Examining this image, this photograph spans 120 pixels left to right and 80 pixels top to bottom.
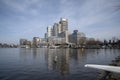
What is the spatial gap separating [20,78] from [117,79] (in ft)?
45.7

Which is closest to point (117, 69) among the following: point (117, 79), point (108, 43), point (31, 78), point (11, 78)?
point (117, 79)

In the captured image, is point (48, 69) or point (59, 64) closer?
point (48, 69)

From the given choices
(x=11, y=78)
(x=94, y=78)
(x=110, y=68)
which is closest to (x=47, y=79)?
(x=11, y=78)

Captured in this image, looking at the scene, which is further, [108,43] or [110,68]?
[108,43]

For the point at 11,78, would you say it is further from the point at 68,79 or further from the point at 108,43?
the point at 108,43

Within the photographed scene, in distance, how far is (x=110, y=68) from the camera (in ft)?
36.2

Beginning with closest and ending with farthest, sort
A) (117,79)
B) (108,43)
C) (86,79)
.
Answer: (117,79) < (86,79) < (108,43)

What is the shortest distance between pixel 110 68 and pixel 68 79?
35.1 feet

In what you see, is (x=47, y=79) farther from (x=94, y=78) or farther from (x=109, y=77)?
(x=109, y=77)

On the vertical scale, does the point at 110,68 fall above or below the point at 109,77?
above

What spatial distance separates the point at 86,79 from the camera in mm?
20422

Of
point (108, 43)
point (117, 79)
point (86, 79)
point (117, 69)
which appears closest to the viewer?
point (117, 69)

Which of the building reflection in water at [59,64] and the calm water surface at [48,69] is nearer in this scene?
the calm water surface at [48,69]

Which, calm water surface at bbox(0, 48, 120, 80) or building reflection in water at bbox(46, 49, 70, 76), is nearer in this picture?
calm water surface at bbox(0, 48, 120, 80)
